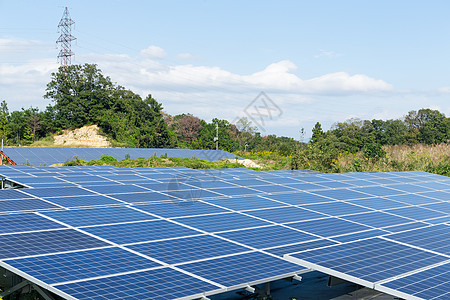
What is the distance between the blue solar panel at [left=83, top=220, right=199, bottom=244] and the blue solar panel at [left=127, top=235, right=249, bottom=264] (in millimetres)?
433

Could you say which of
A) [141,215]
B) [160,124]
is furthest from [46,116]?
[141,215]

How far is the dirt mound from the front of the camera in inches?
2963

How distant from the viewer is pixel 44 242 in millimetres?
10289

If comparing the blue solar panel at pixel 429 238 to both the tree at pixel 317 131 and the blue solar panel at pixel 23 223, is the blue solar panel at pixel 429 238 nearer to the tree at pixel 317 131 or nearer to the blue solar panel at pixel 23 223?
the blue solar panel at pixel 23 223

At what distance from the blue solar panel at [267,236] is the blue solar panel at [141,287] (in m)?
3.10

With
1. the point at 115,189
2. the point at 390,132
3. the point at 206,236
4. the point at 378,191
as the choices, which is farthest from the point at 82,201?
the point at 390,132

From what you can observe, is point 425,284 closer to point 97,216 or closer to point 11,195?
point 97,216

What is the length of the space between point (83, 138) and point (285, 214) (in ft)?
218

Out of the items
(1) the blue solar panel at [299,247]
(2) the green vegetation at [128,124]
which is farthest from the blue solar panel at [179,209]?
(2) the green vegetation at [128,124]

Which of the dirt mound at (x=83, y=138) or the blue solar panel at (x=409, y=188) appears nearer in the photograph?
the blue solar panel at (x=409, y=188)

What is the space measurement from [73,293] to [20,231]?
428cm

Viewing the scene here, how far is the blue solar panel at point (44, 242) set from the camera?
376 inches

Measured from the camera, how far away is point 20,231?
36.2 feet

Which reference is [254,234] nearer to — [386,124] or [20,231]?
[20,231]
